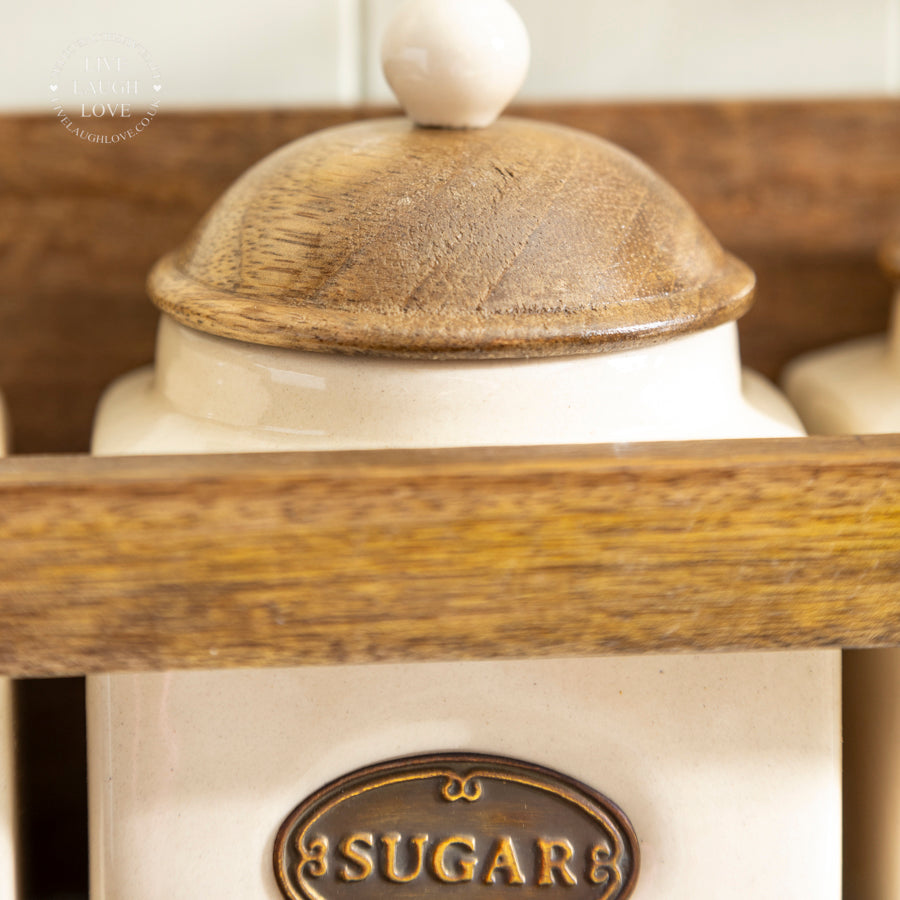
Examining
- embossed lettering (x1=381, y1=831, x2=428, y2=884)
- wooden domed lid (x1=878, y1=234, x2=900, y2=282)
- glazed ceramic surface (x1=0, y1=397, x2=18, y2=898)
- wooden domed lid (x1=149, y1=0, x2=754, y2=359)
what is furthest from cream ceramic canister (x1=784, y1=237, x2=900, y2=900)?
glazed ceramic surface (x1=0, y1=397, x2=18, y2=898)

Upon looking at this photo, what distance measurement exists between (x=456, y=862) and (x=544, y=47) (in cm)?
47

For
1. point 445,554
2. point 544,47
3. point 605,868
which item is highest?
point 544,47

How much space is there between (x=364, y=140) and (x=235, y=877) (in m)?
0.33

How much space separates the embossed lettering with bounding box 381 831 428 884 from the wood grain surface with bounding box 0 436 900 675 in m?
0.11

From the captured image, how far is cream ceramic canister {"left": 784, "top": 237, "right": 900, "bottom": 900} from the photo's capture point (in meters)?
0.46

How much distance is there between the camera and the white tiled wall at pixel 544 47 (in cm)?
58

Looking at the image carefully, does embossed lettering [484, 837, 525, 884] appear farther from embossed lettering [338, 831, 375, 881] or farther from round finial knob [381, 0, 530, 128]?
round finial knob [381, 0, 530, 128]

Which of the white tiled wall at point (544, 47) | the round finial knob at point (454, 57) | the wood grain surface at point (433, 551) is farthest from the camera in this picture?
the white tiled wall at point (544, 47)

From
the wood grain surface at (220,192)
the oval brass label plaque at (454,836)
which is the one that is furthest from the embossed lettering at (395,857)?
the wood grain surface at (220,192)

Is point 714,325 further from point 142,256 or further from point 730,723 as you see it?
point 142,256

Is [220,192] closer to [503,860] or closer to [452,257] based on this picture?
[452,257]

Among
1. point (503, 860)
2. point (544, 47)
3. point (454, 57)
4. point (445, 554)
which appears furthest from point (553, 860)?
point (544, 47)

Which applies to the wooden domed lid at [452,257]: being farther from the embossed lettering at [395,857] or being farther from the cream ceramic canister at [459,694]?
the embossed lettering at [395,857]

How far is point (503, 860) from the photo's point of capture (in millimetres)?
411
